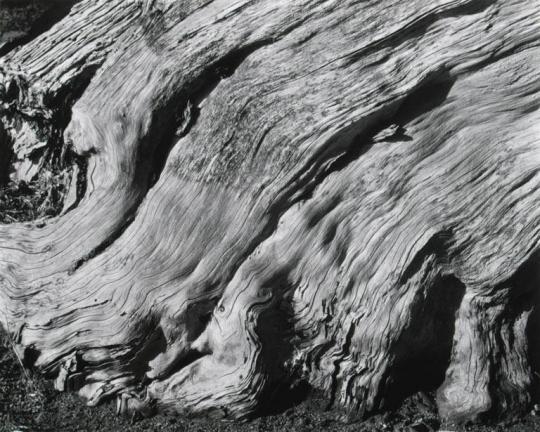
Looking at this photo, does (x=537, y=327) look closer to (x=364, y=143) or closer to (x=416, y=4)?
(x=364, y=143)

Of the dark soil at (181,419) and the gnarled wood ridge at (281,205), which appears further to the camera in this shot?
the dark soil at (181,419)

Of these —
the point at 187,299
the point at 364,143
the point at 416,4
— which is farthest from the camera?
the point at 187,299

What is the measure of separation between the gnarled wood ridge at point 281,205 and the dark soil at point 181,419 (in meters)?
0.09

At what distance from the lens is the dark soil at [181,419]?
3.97 meters

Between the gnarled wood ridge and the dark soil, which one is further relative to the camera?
the dark soil

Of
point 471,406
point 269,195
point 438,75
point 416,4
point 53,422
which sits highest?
point 416,4

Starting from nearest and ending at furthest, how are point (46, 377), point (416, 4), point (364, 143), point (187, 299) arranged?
point (416, 4), point (364, 143), point (187, 299), point (46, 377)

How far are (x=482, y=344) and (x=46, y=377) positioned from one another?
278 centimetres

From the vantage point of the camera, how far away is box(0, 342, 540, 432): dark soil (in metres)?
3.97

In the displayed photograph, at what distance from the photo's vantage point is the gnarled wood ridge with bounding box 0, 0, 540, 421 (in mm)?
3578

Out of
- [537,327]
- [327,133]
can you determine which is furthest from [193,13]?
[537,327]

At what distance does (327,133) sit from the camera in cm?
362

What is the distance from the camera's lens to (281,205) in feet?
12.5

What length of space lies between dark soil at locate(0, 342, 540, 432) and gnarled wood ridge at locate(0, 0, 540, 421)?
0.09 meters
